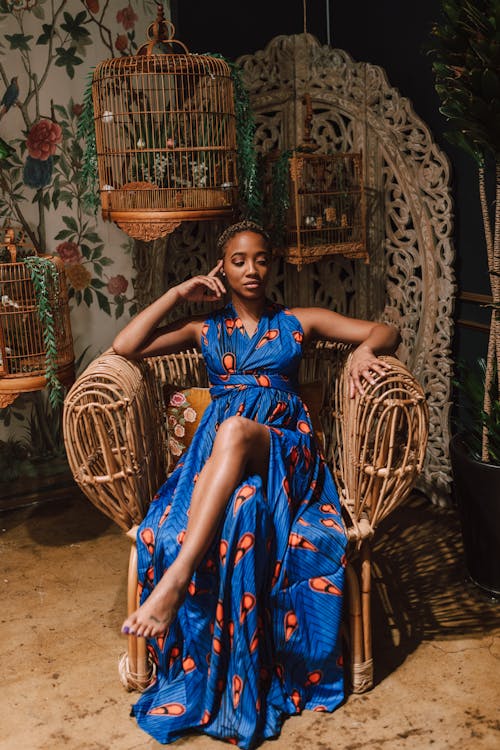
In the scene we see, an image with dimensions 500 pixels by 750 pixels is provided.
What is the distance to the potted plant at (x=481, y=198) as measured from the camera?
2.87m

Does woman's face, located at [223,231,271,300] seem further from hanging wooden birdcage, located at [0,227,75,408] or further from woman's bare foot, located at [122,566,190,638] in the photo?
woman's bare foot, located at [122,566,190,638]

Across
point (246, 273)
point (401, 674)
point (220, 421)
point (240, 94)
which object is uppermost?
point (240, 94)

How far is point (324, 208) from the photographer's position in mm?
4082

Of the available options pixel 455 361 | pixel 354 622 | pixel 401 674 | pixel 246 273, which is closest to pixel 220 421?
pixel 246 273

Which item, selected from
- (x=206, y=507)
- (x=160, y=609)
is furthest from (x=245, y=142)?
(x=160, y=609)

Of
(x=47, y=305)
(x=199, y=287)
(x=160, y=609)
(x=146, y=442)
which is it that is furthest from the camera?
(x=47, y=305)

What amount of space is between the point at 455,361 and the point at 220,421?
1.42 m

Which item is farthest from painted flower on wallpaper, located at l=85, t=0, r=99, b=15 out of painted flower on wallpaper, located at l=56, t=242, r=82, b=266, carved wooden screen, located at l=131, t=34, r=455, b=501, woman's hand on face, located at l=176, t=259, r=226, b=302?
woman's hand on face, located at l=176, t=259, r=226, b=302

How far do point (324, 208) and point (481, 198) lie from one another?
110cm

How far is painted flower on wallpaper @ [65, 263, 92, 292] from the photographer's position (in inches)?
169

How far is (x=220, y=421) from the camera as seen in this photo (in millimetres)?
3023

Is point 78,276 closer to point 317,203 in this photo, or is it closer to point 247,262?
point 317,203

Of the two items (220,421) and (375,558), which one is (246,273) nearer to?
(220,421)

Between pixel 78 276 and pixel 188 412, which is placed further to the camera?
pixel 78 276
